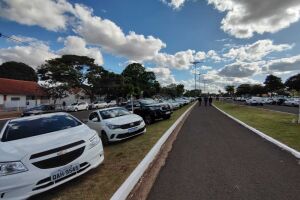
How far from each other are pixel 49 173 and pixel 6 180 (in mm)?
668

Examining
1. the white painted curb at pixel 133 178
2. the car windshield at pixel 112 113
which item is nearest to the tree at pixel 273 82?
the car windshield at pixel 112 113

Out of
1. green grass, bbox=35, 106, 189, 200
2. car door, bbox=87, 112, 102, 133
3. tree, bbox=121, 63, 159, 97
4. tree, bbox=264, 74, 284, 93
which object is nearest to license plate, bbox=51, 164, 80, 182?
green grass, bbox=35, 106, 189, 200

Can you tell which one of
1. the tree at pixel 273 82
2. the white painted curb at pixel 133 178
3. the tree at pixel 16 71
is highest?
the tree at pixel 16 71

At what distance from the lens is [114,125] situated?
8.78m

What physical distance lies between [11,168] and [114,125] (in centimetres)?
509

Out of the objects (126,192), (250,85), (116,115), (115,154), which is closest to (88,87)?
(116,115)

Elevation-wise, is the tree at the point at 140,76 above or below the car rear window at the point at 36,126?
above

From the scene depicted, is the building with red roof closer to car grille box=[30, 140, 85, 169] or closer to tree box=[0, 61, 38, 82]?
tree box=[0, 61, 38, 82]

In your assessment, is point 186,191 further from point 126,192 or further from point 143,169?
point 143,169

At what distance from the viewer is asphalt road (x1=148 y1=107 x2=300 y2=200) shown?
12.6 feet

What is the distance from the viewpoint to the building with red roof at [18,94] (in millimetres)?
38778

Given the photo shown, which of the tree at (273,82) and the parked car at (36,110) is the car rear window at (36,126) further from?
the tree at (273,82)

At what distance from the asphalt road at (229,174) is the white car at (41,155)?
5.49ft

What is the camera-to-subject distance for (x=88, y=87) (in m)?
48.6
